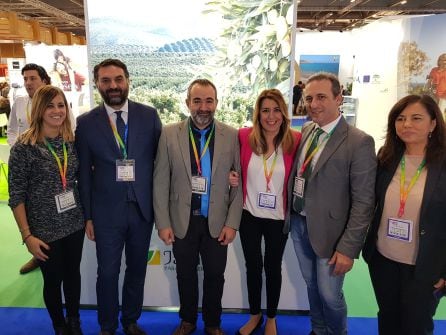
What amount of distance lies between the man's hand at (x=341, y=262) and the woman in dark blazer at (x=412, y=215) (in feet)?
0.44

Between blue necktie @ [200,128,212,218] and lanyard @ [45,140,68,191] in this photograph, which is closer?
lanyard @ [45,140,68,191]

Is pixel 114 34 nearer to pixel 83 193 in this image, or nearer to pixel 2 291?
pixel 83 193

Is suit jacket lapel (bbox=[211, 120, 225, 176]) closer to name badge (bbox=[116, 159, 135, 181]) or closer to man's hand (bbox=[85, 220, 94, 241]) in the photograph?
name badge (bbox=[116, 159, 135, 181])

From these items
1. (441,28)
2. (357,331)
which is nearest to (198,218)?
(357,331)

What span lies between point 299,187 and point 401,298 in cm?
71

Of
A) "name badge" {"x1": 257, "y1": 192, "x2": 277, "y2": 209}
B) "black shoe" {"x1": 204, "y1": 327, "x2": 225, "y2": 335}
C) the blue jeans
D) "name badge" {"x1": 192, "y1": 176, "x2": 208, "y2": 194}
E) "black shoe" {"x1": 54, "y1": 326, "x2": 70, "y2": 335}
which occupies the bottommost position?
"black shoe" {"x1": 204, "y1": 327, "x2": 225, "y2": 335}

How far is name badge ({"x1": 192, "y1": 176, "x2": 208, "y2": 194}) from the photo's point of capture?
1.99m

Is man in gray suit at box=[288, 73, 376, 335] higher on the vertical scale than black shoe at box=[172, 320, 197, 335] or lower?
higher

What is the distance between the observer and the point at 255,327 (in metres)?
2.35

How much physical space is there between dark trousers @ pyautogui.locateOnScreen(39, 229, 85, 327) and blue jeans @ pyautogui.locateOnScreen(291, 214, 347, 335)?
1.29m

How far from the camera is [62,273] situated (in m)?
2.04

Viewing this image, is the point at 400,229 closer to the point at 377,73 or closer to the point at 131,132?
the point at 131,132

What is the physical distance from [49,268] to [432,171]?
6.66 ft

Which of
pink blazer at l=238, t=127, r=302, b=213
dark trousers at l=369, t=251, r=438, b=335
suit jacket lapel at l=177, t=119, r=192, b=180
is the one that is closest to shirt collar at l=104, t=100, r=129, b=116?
suit jacket lapel at l=177, t=119, r=192, b=180
